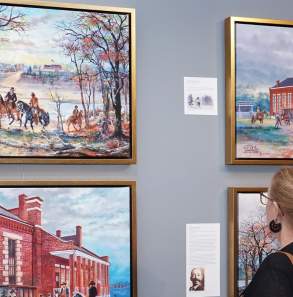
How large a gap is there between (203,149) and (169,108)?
8.0 inches

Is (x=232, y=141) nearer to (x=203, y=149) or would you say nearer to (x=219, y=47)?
(x=203, y=149)

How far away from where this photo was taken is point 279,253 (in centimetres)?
148

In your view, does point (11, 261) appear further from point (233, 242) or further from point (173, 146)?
point (233, 242)

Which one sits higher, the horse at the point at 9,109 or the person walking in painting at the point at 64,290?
the horse at the point at 9,109

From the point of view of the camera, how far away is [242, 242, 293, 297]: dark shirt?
1428 millimetres

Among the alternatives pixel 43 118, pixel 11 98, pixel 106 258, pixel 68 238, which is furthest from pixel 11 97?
pixel 106 258

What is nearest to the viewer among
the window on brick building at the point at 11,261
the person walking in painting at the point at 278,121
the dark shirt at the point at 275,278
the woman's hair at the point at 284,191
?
the dark shirt at the point at 275,278

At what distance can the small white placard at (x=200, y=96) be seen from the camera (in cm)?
207

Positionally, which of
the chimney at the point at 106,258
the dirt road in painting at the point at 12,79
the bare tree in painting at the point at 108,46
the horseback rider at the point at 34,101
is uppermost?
the bare tree in painting at the point at 108,46

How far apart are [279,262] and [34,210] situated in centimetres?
87

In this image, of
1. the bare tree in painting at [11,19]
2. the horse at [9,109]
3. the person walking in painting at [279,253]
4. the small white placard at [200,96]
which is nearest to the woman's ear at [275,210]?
the person walking in painting at [279,253]

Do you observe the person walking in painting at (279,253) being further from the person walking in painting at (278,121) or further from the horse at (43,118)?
the horse at (43,118)

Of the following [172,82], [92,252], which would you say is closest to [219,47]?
[172,82]

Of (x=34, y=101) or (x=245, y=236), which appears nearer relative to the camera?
(x=34, y=101)
